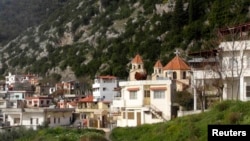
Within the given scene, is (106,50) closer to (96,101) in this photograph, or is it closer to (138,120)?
(96,101)

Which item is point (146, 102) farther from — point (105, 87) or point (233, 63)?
point (105, 87)

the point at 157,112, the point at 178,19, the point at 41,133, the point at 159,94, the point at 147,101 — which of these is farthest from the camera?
the point at 178,19

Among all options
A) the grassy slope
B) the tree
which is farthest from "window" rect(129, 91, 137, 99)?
the tree

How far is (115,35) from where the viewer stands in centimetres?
10169

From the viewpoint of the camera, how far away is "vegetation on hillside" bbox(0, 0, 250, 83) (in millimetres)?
74188

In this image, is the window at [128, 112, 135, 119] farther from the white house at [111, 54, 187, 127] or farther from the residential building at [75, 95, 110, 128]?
the residential building at [75, 95, 110, 128]

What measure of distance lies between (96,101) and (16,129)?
62.3ft

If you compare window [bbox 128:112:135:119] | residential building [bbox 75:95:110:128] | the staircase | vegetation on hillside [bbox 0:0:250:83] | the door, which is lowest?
residential building [bbox 75:95:110:128]

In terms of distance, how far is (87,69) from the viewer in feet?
Result: 298

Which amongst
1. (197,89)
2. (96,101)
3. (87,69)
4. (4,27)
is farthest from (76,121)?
(4,27)

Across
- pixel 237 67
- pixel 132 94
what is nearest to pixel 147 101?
pixel 132 94

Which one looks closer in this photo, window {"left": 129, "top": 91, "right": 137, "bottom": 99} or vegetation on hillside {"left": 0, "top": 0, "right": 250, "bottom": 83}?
window {"left": 129, "top": 91, "right": 137, "bottom": 99}

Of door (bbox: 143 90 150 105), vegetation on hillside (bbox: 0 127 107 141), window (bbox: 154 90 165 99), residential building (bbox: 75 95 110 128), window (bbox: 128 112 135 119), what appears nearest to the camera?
vegetation on hillside (bbox: 0 127 107 141)

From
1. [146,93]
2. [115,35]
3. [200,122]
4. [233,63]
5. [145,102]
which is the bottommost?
[200,122]
